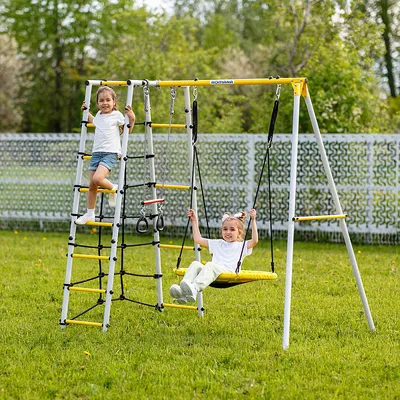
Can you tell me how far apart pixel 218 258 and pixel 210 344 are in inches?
31.5

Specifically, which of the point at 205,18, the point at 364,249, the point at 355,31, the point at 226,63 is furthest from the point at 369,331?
the point at 205,18

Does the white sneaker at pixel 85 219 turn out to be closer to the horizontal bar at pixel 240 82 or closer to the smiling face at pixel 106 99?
the smiling face at pixel 106 99

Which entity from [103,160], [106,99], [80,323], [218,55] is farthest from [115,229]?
[218,55]

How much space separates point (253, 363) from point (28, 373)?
1486 millimetres

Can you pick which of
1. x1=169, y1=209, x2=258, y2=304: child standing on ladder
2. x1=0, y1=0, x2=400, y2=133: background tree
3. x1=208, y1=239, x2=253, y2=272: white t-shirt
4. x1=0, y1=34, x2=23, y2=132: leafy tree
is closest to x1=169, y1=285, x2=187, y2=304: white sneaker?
x1=169, y1=209, x2=258, y2=304: child standing on ladder

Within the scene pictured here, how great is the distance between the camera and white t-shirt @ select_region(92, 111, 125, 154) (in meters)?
6.39

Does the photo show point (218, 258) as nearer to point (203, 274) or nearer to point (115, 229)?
point (203, 274)

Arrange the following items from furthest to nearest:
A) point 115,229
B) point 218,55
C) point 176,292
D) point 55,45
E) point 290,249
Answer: point 55,45 < point 218,55 < point 115,229 < point 176,292 < point 290,249

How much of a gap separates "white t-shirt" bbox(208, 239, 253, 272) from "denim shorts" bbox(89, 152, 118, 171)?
107 centimetres

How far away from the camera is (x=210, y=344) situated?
18.7 ft

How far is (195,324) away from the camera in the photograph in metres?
6.43

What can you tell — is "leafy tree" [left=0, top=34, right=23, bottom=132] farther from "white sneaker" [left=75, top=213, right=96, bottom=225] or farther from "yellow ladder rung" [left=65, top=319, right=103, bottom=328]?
"yellow ladder rung" [left=65, top=319, right=103, bottom=328]

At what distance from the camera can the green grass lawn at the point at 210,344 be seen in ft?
15.3

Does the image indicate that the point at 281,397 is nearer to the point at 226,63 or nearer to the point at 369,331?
the point at 369,331
